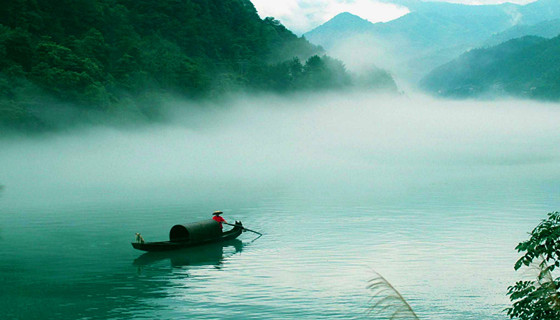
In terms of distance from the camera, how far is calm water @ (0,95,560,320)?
2216cm

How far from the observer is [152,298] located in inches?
885

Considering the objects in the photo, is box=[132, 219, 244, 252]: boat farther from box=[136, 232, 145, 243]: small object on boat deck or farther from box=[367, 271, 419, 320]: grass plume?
box=[367, 271, 419, 320]: grass plume

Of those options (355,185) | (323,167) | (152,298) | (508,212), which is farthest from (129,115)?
(152,298)

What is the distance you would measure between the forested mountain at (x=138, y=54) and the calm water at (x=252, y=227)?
331 inches

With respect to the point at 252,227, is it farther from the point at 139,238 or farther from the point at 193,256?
the point at 139,238

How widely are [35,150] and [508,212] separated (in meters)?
68.3

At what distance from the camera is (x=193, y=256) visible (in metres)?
31.0

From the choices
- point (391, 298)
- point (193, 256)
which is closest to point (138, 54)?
point (193, 256)

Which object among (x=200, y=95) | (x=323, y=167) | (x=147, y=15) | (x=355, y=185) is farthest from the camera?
(x=147, y=15)

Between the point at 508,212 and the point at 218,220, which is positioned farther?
the point at 508,212

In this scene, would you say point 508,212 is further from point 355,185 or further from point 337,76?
point 337,76

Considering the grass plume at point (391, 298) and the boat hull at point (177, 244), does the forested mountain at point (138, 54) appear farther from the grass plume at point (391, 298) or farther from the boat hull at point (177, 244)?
the grass plume at point (391, 298)

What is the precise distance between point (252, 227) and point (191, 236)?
10350 millimetres

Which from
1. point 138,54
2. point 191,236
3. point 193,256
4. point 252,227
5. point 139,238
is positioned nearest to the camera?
point 139,238
